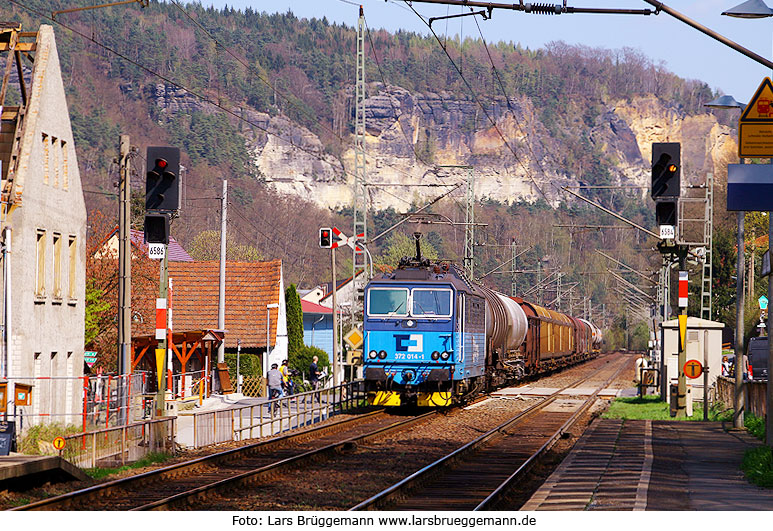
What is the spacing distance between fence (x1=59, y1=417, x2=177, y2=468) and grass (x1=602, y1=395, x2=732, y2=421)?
45.6 ft

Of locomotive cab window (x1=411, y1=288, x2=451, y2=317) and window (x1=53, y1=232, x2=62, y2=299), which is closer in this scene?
locomotive cab window (x1=411, y1=288, x2=451, y2=317)

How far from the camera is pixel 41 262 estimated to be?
2875cm

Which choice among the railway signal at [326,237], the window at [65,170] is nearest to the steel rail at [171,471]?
the railway signal at [326,237]

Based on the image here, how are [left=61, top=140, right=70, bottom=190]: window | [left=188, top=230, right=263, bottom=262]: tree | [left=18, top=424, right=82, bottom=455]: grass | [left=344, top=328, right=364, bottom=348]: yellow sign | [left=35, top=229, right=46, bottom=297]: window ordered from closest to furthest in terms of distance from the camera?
1. [left=18, top=424, right=82, bottom=455]: grass
2. [left=35, top=229, right=46, bottom=297]: window
3. [left=61, top=140, right=70, bottom=190]: window
4. [left=344, top=328, right=364, bottom=348]: yellow sign
5. [left=188, top=230, right=263, bottom=262]: tree

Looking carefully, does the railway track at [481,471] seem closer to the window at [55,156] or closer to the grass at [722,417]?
the grass at [722,417]

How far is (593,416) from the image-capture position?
30125mm

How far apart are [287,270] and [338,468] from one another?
119736 millimetres

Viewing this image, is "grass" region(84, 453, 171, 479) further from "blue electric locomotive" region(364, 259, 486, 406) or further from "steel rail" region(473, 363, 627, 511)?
"blue electric locomotive" region(364, 259, 486, 406)

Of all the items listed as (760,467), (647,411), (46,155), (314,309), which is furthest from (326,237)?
(314,309)

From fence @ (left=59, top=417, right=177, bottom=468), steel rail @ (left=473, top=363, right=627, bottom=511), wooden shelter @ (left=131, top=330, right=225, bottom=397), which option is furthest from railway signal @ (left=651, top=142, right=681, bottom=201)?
wooden shelter @ (left=131, top=330, right=225, bottom=397)

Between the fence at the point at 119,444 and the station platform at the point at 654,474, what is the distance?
23.0 feet

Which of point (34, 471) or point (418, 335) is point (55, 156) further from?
point (34, 471)

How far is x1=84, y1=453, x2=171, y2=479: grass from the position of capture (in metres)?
17.4

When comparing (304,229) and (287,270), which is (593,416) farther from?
(304,229)
